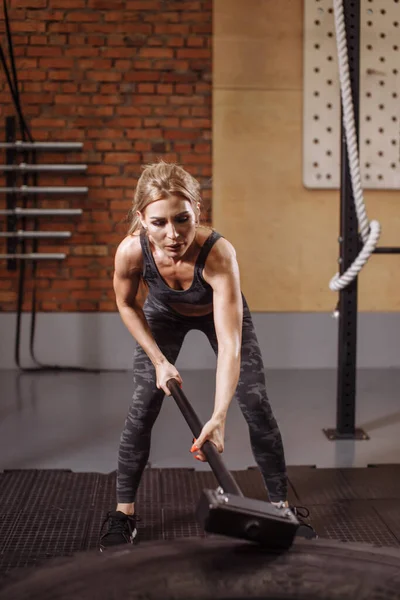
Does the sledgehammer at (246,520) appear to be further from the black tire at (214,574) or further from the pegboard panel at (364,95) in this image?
the pegboard panel at (364,95)

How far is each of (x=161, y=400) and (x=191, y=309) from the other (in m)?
0.29

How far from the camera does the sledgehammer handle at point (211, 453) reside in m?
1.29

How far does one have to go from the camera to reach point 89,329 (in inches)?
175

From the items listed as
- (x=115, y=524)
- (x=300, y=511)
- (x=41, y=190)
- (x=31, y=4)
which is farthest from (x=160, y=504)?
(x=31, y=4)

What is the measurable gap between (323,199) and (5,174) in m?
Answer: 2.05

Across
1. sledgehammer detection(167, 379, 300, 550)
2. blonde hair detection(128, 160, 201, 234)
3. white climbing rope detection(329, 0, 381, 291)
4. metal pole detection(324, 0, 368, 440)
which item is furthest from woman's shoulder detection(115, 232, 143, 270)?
metal pole detection(324, 0, 368, 440)

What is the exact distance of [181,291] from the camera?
1931 mm

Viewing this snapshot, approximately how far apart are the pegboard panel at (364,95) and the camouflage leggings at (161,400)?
2.56 metres

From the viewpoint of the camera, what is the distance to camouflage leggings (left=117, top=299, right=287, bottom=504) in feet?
6.47

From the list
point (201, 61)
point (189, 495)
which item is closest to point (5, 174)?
point (201, 61)

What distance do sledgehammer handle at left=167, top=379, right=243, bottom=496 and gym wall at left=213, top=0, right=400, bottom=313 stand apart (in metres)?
2.75

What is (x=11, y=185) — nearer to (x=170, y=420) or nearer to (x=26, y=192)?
(x=26, y=192)

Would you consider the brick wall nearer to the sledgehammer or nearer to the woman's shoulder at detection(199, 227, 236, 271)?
the woman's shoulder at detection(199, 227, 236, 271)

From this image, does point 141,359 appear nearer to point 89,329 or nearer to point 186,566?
point 186,566
